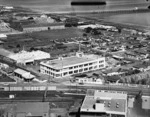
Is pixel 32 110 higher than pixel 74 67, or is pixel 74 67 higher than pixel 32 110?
pixel 32 110

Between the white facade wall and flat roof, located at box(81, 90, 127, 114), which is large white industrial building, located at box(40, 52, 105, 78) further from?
flat roof, located at box(81, 90, 127, 114)

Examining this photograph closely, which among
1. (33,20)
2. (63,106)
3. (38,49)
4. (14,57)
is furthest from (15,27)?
(63,106)

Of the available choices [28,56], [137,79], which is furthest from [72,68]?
[28,56]

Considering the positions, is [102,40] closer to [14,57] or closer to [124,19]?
[14,57]

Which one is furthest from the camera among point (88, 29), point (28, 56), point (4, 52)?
point (88, 29)

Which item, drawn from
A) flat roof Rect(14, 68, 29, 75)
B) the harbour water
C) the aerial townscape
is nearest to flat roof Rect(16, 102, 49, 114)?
the aerial townscape

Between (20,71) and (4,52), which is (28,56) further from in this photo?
(20,71)
